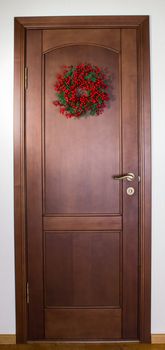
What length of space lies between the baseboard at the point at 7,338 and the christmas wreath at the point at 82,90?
4.88 ft

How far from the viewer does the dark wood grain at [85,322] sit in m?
2.90

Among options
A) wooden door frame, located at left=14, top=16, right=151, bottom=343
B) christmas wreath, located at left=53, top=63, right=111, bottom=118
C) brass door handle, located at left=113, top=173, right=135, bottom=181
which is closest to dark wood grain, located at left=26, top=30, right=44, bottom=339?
wooden door frame, located at left=14, top=16, right=151, bottom=343

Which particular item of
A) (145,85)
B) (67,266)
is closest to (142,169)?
(145,85)

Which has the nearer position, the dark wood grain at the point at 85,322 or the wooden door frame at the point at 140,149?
the wooden door frame at the point at 140,149

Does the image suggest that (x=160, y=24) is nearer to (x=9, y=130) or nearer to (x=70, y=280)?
(x=9, y=130)

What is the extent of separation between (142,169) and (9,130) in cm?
89

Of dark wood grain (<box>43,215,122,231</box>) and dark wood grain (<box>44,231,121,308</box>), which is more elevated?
dark wood grain (<box>43,215,122,231</box>)

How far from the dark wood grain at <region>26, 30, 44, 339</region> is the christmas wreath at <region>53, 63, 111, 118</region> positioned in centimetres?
16

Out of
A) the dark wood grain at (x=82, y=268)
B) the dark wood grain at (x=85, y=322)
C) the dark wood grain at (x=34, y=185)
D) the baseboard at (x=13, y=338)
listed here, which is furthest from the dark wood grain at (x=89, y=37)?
the baseboard at (x=13, y=338)

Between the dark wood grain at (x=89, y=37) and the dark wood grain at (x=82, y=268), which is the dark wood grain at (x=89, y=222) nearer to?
the dark wood grain at (x=82, y=268)

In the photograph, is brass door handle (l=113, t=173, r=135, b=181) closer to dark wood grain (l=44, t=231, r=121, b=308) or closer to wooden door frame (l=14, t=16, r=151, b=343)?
wooden door frame (l=14, t=16, r=151, b=343)

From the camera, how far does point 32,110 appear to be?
286 centimetres

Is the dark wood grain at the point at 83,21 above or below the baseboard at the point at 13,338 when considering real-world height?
above

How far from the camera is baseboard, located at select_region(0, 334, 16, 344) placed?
289 centimetres
